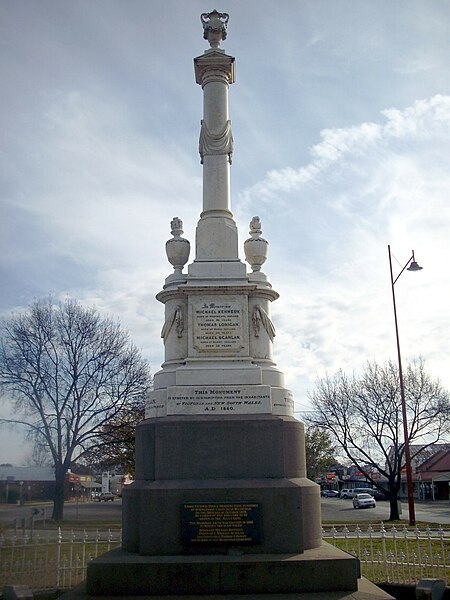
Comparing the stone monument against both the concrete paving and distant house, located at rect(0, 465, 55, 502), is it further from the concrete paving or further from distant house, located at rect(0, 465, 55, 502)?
distant house, located at rect(0, 465, 55, 502)

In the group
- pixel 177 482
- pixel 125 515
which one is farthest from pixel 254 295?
pixel 125 515

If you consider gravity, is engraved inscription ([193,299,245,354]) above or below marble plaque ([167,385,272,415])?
above

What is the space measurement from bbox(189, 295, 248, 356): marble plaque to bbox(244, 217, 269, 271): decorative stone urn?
3.28 ft

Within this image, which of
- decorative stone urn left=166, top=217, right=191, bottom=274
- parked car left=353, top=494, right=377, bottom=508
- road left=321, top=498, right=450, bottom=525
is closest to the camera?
decorative stone urn left=166, top=217, right=191, bottom=274

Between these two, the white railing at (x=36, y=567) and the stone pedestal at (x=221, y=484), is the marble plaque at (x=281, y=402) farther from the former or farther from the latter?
the white railing at (x=36, y=567)

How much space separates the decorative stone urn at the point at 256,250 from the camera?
1129 cm

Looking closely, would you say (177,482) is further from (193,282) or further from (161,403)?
(193,282)

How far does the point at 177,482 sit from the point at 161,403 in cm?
151

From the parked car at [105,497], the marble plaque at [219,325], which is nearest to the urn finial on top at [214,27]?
the marble plaque at [219,325]

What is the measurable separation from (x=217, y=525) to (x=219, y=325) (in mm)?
3400

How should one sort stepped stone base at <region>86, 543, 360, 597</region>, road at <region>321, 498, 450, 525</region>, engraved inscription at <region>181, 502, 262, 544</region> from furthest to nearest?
road at <region>321, 498, 450, 525</region> → engraved inscription at <region>181, 502, 262, 544</region> → stepped stone base at <region>86, 543, 360, 597</region>

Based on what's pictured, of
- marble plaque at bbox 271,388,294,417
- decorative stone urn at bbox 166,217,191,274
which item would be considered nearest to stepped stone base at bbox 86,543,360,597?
marble plaque at bbox 271,388,294,417

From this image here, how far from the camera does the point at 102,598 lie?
7723mm

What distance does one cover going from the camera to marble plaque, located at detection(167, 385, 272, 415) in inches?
384
